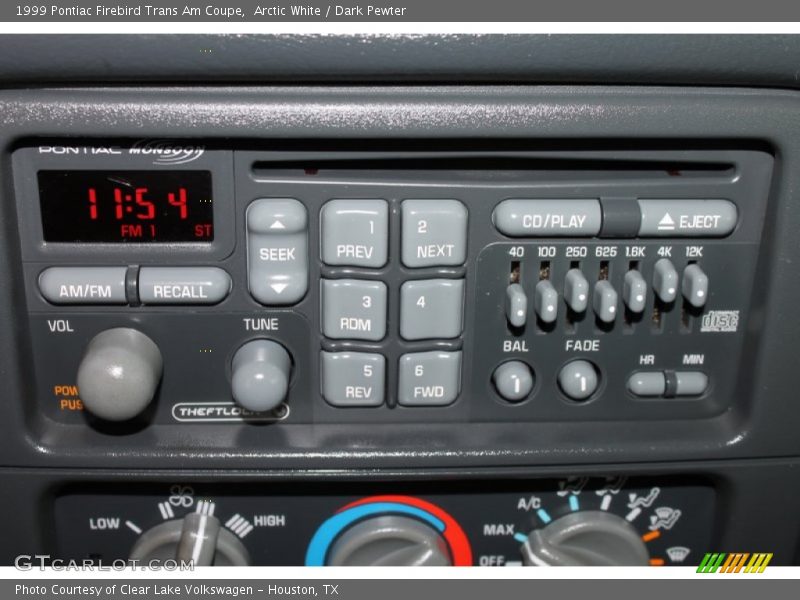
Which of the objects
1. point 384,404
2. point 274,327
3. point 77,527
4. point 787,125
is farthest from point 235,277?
point 787,125

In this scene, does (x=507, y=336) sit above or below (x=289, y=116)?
below

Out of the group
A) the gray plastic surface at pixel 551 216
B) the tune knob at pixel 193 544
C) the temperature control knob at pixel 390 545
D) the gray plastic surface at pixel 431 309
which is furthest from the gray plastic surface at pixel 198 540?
the gray plastic surface at pixel 551 216

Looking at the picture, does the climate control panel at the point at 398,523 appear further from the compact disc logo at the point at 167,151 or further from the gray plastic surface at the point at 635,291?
the compact disc logo at the point at 167,151

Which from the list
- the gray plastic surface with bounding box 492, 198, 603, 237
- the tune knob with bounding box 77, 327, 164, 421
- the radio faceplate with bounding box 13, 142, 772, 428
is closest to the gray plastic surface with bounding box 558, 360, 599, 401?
the radio faceplate with bounding box 13, 142, 772, 428

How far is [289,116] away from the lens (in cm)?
58

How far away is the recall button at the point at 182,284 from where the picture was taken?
0.63 meters

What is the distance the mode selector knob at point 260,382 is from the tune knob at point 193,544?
131 millimetres

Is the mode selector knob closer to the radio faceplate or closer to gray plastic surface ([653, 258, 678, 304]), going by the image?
the radio faceplate

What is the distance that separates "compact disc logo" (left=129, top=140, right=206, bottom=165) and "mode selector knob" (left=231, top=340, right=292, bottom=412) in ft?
0.51

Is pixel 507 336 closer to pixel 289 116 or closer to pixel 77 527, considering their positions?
pixel 289 116

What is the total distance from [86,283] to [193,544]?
0.23m

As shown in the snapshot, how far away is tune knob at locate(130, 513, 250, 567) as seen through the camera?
0.69m

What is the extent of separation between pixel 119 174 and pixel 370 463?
0.95ft

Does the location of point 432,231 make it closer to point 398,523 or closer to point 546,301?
point 546,301
